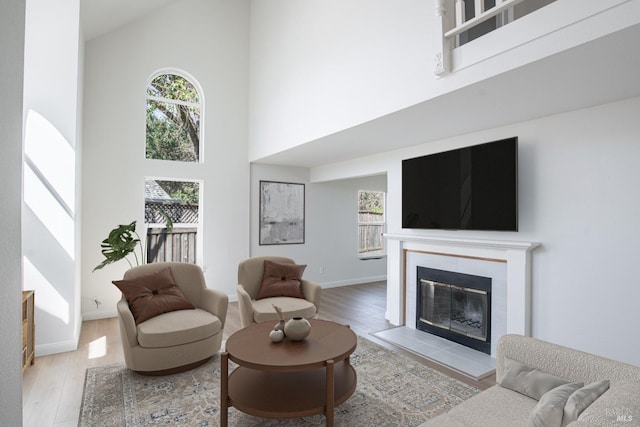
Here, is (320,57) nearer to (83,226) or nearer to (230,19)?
(230,19)

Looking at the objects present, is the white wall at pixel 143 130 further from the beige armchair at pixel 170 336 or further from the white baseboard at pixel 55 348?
the beige armchair at pixel 170 336

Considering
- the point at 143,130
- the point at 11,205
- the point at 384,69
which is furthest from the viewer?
the point at 143,130

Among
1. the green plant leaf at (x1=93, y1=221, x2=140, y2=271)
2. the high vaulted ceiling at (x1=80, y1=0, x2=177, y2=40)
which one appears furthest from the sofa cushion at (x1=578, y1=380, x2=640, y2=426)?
the high vaulted ceiling at (x1=80, y1=0, x2=177, y2=40)

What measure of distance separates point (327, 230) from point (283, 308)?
3454 mm

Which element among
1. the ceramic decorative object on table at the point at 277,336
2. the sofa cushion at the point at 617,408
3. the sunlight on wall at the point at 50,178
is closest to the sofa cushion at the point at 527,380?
the sofa cushion at the point at 617,408

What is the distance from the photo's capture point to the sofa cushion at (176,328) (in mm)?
2949

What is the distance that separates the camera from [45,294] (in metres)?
3.53

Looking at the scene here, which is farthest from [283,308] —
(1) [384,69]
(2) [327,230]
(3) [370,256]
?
(3) [370,256]

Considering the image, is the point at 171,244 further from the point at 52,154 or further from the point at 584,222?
the point at 584,222

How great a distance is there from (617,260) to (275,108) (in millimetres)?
4313

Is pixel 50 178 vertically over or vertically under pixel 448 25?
under

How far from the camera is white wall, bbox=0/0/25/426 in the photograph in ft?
3.33

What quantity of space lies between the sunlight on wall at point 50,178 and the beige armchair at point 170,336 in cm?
95

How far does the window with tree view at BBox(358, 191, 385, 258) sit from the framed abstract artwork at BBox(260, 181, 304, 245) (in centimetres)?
150
